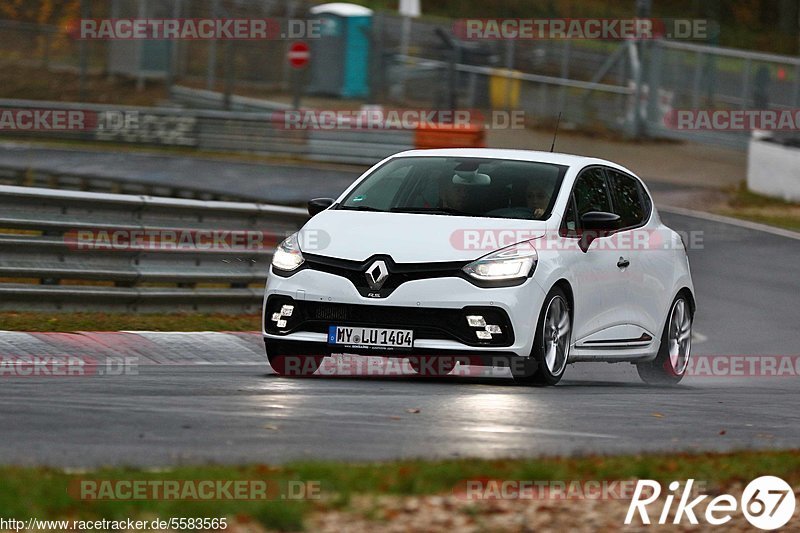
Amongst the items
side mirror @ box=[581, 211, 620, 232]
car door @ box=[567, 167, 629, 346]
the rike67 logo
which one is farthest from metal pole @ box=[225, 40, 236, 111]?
the rike67 logo

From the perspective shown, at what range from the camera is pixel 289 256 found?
10.6 meters

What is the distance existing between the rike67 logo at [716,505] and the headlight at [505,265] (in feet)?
10.7

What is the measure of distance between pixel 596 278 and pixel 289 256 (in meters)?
2.17

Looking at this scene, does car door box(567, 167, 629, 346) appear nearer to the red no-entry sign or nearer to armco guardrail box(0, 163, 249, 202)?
armco guardrail box(0, 163, 249, 202)

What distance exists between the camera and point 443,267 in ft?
33.4

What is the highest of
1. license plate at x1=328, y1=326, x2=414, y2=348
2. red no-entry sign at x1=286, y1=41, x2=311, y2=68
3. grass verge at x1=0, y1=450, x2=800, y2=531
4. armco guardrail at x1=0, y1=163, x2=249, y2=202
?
grass verge at x1=0, y1=450, x2=800, y2=531

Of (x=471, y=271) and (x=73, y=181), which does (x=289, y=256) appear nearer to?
(x=471, y=271)

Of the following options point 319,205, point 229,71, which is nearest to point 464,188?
point 319,205

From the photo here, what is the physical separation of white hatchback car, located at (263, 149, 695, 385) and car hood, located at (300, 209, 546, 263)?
12 millimetres

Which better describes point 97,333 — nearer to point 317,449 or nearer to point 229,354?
point 229,354

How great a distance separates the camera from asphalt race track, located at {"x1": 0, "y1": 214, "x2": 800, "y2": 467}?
739cm

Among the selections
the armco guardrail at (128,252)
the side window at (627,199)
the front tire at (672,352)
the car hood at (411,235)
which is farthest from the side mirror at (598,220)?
the armco guardrail at (128,252)

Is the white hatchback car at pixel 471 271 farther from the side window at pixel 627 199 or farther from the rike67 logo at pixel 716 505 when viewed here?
the rike67 logo at pixel 716 505

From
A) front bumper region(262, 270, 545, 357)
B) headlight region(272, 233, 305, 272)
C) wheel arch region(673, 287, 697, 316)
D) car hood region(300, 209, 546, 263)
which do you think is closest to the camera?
front bumper region(262, 270, 545, 357)
